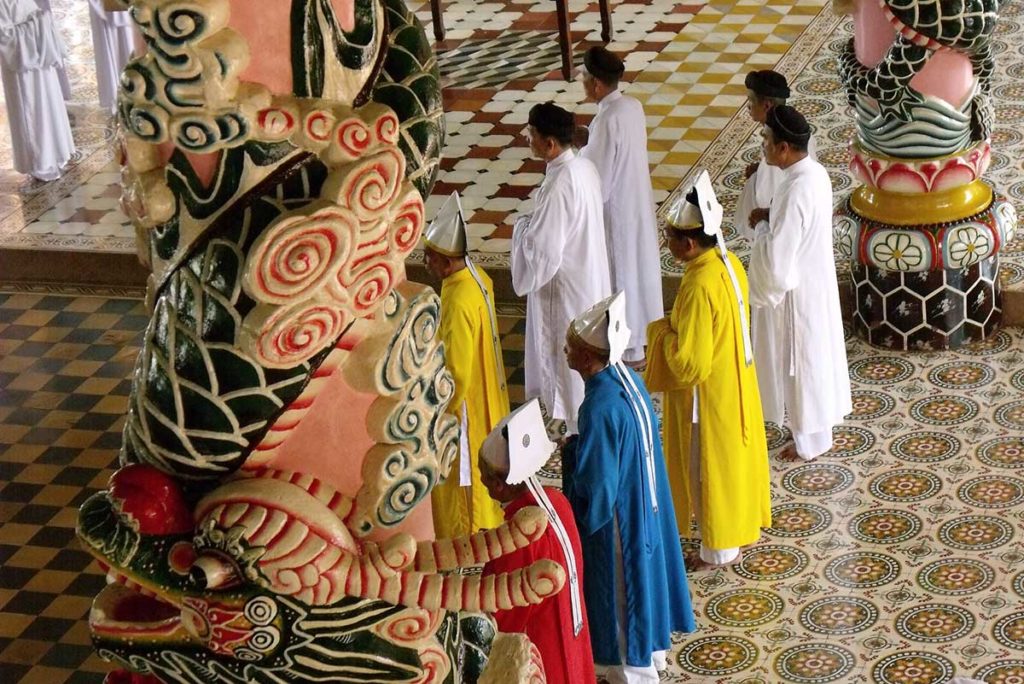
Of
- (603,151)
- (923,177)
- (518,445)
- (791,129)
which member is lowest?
(923,177)

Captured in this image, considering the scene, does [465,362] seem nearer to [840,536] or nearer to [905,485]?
[840,536]

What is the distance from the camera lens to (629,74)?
10031mm

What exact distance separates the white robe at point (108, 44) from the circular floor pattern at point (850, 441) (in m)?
5.15

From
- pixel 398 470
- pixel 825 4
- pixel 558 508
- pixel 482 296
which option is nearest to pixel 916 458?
pixel 482 296

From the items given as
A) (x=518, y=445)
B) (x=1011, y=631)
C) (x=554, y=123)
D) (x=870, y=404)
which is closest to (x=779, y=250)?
(x=554, y=123)

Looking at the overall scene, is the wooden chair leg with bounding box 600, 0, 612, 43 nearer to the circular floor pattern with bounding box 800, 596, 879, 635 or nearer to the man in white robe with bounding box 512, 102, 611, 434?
the man in white robe with bounding box 512, 102, 611, 434

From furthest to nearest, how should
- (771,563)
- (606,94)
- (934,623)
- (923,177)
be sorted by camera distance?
(606,94), (923,177), (771,563), (934,623)

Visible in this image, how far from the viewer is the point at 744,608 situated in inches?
205

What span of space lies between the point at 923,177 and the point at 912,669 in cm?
248

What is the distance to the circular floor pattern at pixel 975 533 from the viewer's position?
5.41m

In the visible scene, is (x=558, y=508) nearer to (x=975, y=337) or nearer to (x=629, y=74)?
(x=975, y=337)

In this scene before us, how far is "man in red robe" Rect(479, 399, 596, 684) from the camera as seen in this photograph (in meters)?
3.93

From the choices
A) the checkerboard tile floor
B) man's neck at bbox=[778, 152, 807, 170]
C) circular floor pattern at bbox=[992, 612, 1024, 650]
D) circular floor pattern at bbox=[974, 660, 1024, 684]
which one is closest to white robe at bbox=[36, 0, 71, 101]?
the checkerboard tile floor

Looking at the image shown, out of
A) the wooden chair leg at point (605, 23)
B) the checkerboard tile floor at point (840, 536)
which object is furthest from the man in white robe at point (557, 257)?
the wooden chair leg at point (605, 23)
